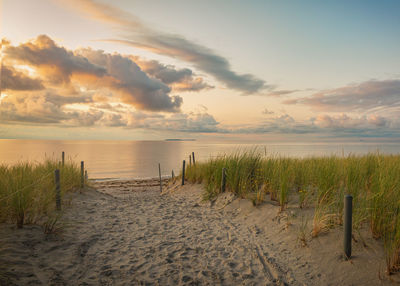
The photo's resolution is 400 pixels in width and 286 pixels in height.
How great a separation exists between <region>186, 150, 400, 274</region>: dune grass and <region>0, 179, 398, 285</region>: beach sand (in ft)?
1.01

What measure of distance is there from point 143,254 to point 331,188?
188 inches

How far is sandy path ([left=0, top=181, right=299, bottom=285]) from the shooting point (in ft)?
12.8

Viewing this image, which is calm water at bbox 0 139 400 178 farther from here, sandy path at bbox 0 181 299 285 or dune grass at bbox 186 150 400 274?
sandy path at bbox 0 181 299 285

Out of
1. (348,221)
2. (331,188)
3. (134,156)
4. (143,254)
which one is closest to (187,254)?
(143,254)

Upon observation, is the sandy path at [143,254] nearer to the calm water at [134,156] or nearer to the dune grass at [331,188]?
the dune grass at [331,188]

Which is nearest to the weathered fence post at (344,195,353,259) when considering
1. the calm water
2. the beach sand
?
the beach sand

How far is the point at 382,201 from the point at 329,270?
1608 mm

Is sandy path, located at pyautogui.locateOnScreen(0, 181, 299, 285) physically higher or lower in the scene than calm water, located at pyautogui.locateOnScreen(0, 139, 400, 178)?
higher

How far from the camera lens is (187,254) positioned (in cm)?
487

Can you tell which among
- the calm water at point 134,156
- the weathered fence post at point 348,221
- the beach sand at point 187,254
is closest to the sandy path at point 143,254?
the beach sand at point 187,254

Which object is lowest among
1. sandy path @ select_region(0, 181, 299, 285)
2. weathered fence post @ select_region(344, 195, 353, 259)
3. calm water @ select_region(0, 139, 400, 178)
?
calm water @ select_region(0, 139, 400, 178)

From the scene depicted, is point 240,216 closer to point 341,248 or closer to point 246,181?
point 246,181

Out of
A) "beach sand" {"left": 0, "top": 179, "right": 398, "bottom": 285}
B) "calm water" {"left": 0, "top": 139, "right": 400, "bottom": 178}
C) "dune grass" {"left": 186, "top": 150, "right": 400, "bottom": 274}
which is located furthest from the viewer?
"calm water" {"left": 0, "top": 139, "right": 400, "bottom": 178}

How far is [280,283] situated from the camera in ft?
12.7
